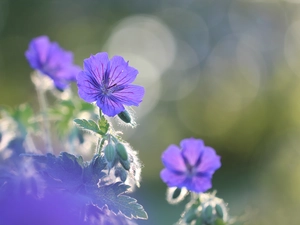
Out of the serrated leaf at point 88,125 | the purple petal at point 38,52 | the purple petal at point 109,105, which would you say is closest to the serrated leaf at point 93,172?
the serrated leaf at point 88,125

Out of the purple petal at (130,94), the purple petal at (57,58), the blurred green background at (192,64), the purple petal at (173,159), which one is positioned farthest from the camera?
the blurred green background at (192,64)

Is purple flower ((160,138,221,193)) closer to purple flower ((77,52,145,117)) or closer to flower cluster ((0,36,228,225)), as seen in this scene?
flower cluster ((0,36,228,225))

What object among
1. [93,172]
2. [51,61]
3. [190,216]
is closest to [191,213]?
[190,216]

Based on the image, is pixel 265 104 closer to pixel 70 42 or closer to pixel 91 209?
pixel 70 42

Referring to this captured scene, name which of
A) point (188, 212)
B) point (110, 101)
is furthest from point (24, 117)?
point (188, 212)

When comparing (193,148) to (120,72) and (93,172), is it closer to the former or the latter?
(120,72)

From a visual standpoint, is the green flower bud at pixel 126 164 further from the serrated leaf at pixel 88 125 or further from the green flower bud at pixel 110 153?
the serrated leaf at pixel 88 125
